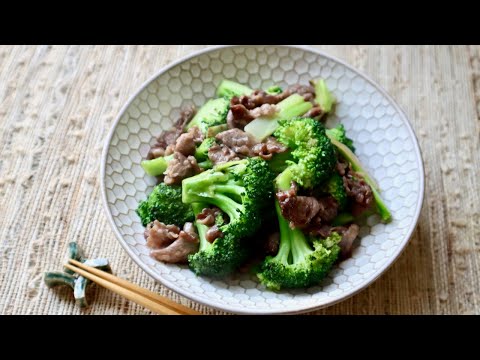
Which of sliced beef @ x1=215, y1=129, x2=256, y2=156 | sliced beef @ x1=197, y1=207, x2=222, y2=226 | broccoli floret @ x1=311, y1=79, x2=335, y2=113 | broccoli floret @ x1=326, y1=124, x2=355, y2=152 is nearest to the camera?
sliced beef @ x1=197, y1=207, x2=222, y2=226

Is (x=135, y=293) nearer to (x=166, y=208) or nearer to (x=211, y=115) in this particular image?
(x=166, y=208)

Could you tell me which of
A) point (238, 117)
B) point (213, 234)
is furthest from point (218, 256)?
point (238, 117)

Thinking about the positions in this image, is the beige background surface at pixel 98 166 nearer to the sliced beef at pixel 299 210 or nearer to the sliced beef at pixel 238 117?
the sliced beef at pixel 299 210

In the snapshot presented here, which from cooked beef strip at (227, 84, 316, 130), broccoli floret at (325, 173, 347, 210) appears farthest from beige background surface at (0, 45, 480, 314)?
cooked beef strip at (227, 84, 316, 130)

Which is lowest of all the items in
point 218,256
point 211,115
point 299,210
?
point 218,256

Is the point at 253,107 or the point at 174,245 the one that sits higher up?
the point at 253,107

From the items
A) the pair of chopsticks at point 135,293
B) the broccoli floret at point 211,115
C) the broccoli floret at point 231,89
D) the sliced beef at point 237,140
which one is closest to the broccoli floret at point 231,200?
the sliced beef at point 237,140

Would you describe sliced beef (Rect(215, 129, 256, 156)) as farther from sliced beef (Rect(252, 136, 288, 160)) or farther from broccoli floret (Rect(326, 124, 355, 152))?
broccoli floret (Rect(326, 124, 355, 152))
